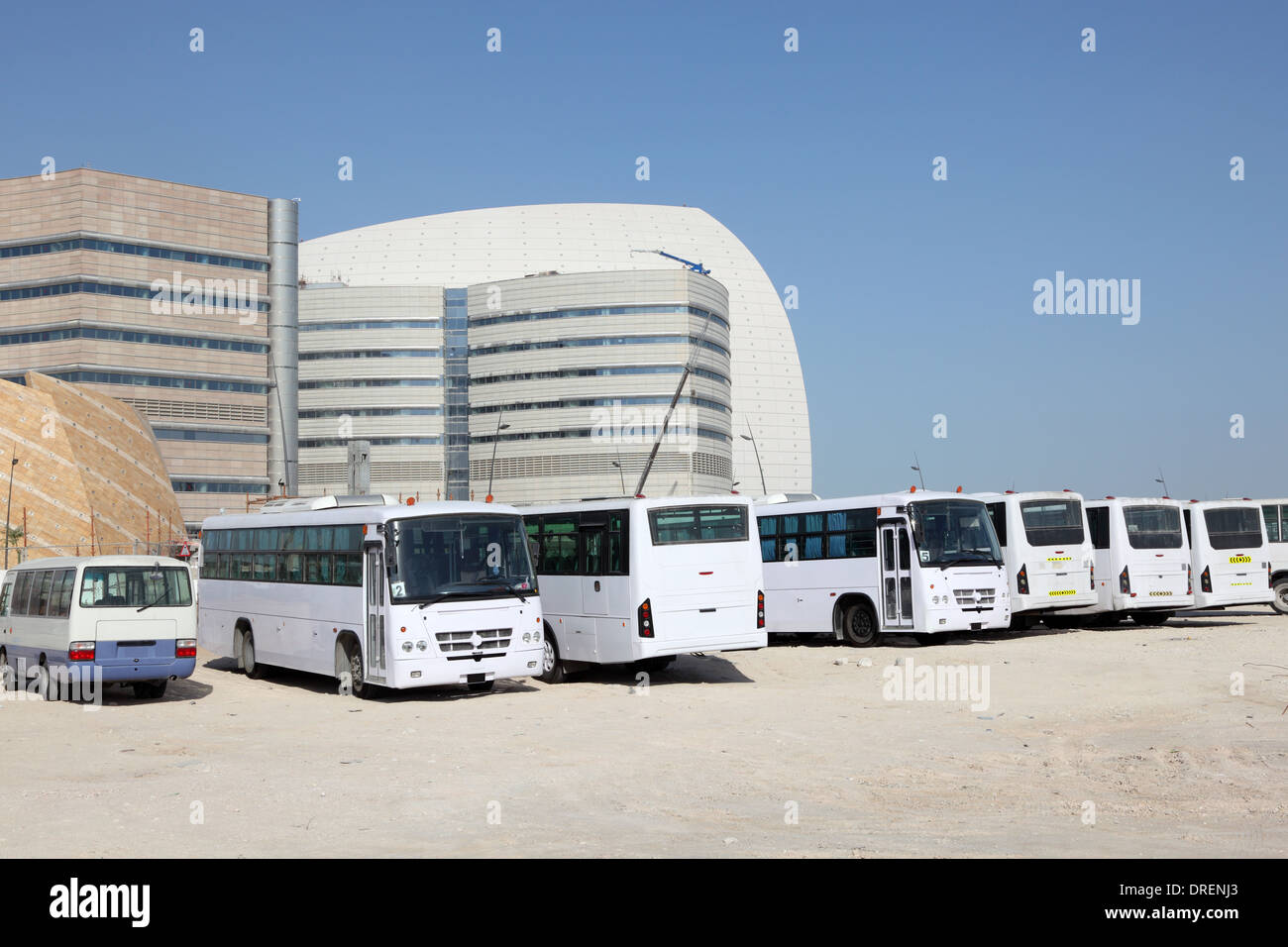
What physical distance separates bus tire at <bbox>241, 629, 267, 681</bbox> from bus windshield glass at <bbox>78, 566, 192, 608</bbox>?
15.2 feet

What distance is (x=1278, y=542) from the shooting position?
32.2m

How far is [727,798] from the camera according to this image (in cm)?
1093

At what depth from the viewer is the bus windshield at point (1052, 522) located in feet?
93.0

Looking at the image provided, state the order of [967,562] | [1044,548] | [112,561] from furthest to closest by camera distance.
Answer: [1044,548] → [967,562] → [112,561]

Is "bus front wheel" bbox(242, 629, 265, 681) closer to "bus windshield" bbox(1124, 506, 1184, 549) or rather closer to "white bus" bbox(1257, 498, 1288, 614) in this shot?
"bus windshield" bbox(1124, 506, 1184, 549)

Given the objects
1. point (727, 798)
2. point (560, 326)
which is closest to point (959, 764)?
point (727, 798)

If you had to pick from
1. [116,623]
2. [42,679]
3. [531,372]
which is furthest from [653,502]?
[531,372]

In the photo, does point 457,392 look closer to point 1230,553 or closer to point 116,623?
point 1230,553

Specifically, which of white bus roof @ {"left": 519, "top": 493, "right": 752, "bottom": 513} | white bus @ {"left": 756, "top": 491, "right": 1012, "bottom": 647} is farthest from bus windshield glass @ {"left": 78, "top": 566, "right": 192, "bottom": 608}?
white bus @ {"left": 756, "top": 491, "right": 1012, "bottom": 647}

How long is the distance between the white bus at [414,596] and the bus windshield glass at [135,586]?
2.43 m

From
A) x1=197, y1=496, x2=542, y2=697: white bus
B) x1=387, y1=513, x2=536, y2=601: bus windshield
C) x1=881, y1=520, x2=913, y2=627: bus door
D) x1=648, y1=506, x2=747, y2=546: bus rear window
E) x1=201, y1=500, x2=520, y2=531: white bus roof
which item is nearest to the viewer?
x1=197, y1=496, x2=542, y2=697: white bus

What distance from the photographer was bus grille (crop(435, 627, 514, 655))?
736 inches

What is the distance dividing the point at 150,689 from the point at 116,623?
184 centimetres
